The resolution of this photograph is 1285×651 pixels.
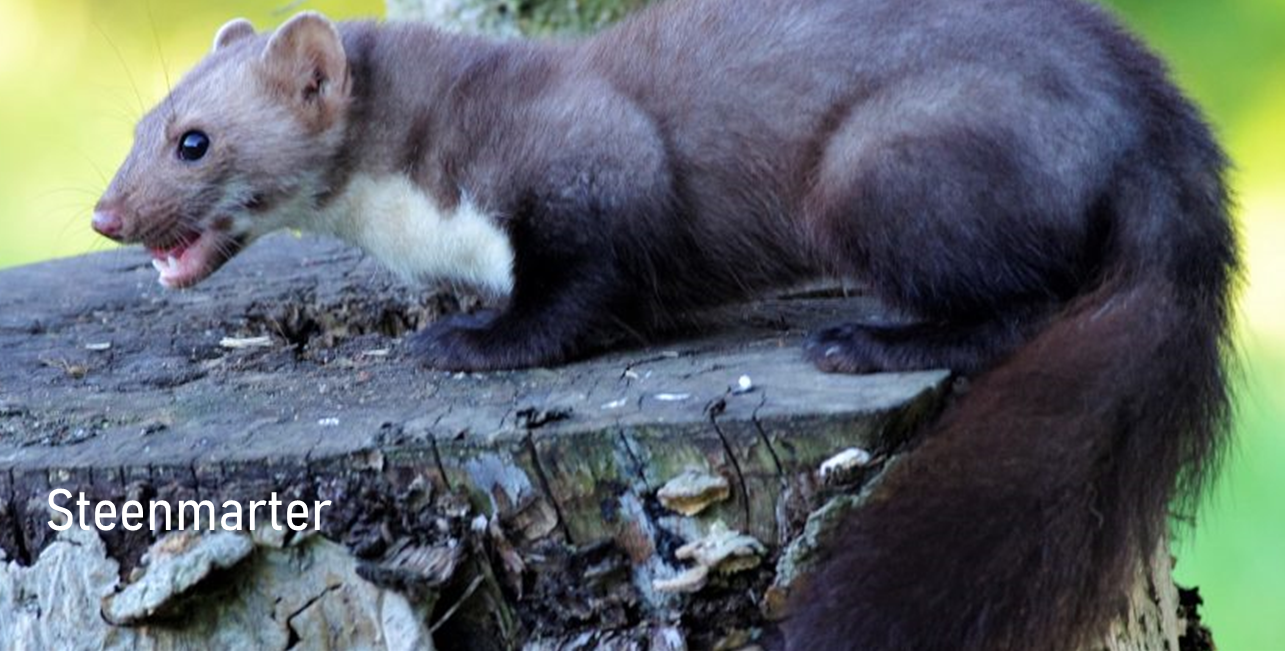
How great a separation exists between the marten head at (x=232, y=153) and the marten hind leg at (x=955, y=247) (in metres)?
0.95

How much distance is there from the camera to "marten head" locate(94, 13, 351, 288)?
3.26m

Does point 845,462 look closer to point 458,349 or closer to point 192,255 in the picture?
point 458,349

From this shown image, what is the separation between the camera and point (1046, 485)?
239cm

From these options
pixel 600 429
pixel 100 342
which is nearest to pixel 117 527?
pixel 600 429

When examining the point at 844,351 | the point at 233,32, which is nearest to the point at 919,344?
the point at 844,351

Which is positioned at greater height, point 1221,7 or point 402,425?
point 1221,7

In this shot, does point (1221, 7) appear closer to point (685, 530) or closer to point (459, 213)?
point (459, 213)

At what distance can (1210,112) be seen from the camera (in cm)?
367

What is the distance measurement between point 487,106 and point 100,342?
0.79 metres

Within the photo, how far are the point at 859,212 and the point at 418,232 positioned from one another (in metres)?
0.80

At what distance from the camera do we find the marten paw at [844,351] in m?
2.76

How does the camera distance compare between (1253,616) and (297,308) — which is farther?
(1253,616)

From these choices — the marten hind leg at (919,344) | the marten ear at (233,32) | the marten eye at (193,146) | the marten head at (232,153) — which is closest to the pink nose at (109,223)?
the marten head at (232,153)

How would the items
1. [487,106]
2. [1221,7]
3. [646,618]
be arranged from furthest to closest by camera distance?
[1221,7]
[487,106]
[646,618]
